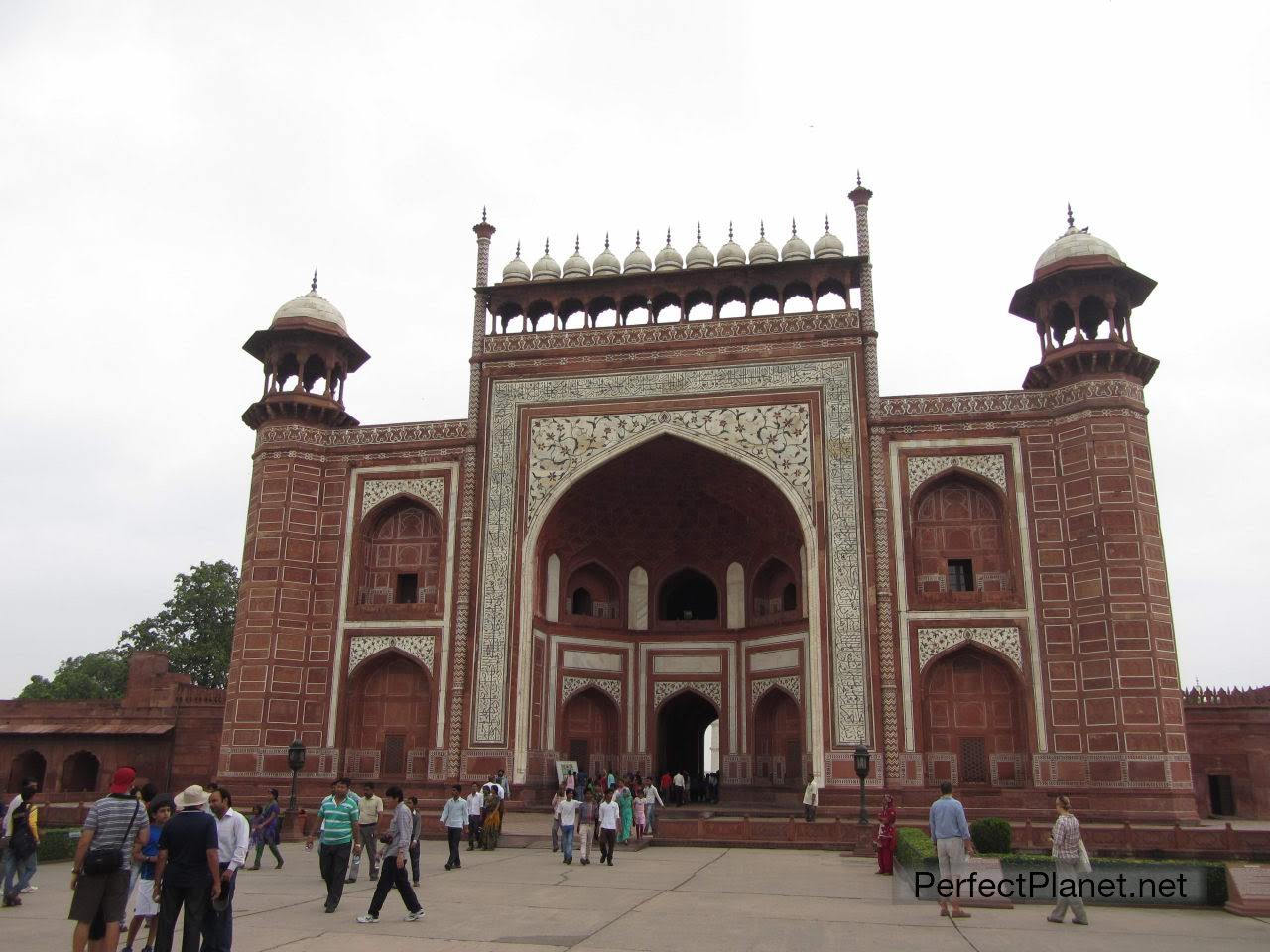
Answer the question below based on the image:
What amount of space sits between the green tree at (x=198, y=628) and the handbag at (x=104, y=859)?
3116cm

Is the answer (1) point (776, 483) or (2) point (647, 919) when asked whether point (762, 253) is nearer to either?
(1) point (776, 483)

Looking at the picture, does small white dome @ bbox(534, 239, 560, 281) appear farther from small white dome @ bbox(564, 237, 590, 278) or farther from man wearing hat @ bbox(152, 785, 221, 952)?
man wearing hat @ bbox(152, 785, 221, 952)

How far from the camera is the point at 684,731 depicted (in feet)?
84.5

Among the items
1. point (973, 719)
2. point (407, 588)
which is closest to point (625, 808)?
point (973, 719)

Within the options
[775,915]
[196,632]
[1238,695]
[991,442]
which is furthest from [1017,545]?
[196,632]

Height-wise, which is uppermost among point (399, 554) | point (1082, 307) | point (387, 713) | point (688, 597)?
point (1082, 307)

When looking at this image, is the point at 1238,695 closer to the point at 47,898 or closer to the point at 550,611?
the point at 550,611

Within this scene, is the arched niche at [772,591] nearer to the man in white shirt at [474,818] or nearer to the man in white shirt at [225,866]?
the man in white shirt at [474,818]

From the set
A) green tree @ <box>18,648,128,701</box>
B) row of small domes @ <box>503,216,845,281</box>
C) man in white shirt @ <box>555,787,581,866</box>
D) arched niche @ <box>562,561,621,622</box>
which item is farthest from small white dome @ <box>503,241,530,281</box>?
green tree @ <box>18,648,128,701</box>

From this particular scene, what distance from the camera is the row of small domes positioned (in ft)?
75.4

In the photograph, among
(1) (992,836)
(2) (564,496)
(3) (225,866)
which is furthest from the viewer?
(2) (564,496)

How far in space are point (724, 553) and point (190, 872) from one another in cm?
1905

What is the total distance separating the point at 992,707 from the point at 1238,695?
5995 millimetres

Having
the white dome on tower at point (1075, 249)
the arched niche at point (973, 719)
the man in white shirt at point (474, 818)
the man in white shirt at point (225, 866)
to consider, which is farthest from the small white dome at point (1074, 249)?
the man in white shirt at point (225, 866)
